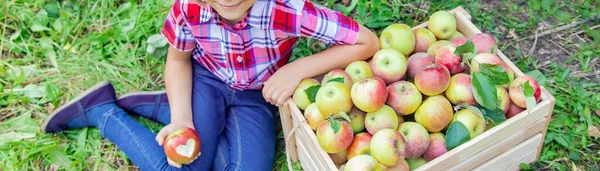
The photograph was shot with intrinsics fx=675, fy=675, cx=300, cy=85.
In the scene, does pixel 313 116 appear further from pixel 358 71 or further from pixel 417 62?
pixel 417 62

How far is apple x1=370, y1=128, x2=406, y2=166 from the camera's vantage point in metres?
1.86

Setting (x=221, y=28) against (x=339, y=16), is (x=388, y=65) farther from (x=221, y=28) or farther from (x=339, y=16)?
(x=221, y=28)

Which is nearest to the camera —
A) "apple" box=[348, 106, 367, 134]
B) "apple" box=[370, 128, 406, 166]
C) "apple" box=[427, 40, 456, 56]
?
"apple" box=[370, 128, 406, 166]

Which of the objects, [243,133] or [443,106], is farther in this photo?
[243,133]

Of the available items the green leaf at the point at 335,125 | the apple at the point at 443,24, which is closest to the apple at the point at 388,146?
the green leaf at the point at 335,125

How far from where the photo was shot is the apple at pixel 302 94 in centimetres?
218

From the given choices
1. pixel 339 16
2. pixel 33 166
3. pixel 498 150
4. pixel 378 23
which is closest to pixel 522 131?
pixel 498 150

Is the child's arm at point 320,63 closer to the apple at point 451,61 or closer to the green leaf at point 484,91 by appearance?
the apple at point 451,61

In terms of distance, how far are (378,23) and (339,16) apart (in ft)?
2.33

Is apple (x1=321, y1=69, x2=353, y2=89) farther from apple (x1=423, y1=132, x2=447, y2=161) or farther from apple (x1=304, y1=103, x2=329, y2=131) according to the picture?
apple (x1=423, y1=132, x2=447, y2=161)

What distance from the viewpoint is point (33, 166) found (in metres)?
2.76

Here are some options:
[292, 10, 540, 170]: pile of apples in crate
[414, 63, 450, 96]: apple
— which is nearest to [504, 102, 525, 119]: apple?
[292, 10, 540, 170]: pile of apples in crate

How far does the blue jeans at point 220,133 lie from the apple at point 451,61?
31.0 inches

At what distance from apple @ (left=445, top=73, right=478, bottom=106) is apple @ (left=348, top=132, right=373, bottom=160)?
28cm
